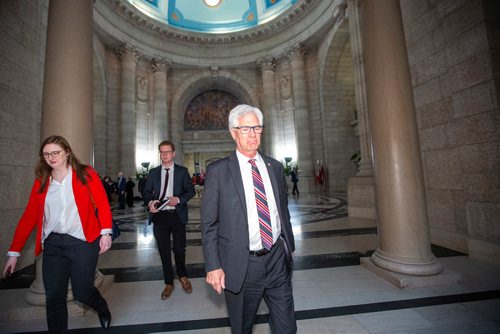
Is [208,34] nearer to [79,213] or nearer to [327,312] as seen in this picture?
[79,213]

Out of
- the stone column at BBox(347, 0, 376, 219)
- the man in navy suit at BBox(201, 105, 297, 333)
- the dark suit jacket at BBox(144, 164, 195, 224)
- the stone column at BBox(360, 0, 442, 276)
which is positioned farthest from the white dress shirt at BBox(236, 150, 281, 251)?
the stone column at BBox(347, 0, 376, 219)

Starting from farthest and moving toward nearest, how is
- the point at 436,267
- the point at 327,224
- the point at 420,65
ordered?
the point at 327,224 < the point at 420,65 < the point at 436,267

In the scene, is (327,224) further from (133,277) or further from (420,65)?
(133,277)

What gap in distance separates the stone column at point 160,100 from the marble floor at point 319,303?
13.3 meters

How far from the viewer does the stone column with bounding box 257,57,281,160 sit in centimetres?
1683

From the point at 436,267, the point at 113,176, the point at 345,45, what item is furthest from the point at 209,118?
the point at 436,267

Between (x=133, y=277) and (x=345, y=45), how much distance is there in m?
14.8

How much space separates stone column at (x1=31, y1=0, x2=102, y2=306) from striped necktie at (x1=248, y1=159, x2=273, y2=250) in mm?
2296

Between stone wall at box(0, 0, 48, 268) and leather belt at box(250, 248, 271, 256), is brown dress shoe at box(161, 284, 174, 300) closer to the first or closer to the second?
leather belt at box(250, 248, 271, 256)

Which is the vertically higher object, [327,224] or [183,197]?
[183,197]

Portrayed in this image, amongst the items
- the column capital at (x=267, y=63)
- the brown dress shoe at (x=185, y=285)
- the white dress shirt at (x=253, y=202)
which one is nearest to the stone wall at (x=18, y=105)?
the brown dress shoe at (x=185, y=285)

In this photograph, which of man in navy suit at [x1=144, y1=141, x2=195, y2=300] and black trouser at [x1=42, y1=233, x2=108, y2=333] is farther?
man in navy suit at [x1=144, y1=141, x2=195, y2=300]

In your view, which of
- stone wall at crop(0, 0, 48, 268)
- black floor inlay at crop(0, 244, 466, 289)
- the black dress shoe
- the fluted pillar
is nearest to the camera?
the black dress shoe

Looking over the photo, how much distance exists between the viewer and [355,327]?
1.96 meters
